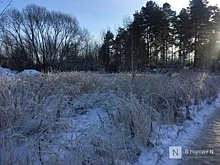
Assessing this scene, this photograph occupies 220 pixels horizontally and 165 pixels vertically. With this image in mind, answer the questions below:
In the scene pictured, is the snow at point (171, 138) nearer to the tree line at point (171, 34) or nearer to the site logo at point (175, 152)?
the site logo at point (175, 152)

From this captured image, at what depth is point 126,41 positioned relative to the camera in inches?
1342

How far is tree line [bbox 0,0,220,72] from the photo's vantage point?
31.6 meters

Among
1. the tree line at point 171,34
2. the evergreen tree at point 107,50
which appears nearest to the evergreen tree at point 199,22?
the tree line at point 171,34

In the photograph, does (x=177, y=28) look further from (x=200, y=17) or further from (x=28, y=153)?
(x=28, y=153)

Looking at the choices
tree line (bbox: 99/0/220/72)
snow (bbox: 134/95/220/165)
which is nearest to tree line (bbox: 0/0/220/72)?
tree line (bbox: 99/0/220/72)

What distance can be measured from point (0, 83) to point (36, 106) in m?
1.02

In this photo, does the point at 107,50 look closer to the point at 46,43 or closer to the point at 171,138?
the point at 46,43

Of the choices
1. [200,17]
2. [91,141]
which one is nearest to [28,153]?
[91,141]

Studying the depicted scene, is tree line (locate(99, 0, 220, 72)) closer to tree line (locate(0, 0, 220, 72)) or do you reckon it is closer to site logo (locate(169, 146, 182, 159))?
tree line (locate(0, 0, 220, 72))

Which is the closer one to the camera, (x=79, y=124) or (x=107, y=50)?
(x=79, y=124)

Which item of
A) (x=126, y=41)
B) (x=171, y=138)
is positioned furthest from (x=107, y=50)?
(x=171, y=138)

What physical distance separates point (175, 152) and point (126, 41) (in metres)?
30.9

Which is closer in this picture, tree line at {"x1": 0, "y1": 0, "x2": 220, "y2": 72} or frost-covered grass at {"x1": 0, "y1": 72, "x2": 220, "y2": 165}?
frost-covered grass at {"x1": 0, "y1": 72, "x2": 220, "y2": 165}

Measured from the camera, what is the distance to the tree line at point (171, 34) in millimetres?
32125
